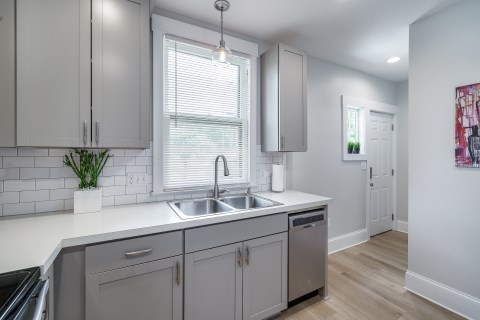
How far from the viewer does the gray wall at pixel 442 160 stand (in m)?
1.86

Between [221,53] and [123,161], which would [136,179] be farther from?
[221,53]

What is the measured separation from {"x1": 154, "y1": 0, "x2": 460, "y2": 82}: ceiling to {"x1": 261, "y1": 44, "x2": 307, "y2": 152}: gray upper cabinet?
0.25 meters

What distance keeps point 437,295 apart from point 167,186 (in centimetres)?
275

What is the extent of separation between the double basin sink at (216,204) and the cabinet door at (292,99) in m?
0.62

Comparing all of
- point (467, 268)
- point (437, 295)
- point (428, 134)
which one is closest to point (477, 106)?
point (428, 134)

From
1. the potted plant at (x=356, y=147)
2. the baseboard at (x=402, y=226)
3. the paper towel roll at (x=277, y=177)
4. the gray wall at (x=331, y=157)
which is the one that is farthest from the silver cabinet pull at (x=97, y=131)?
the baseboard at (x=402, y=226)

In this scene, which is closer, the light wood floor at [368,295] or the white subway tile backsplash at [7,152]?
the white subway tile backsplash at [7,152]

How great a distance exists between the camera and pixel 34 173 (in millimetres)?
1564

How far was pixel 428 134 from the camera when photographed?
2.13 meters

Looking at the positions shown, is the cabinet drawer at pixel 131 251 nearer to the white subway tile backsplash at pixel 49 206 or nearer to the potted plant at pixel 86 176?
the potted plant at pixel 86 176

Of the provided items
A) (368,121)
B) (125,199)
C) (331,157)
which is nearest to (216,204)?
(125,199)

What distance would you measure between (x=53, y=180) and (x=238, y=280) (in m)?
1.58

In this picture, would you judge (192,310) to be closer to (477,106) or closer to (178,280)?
(178,280)

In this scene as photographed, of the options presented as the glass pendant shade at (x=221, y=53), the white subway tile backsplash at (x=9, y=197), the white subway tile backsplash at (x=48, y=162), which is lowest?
the white subway tile backsplash at (x=9, y=197)
